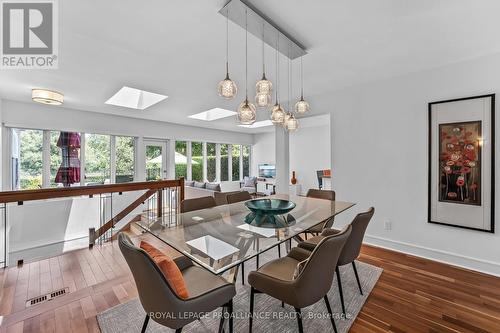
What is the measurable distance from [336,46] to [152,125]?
16.9ft

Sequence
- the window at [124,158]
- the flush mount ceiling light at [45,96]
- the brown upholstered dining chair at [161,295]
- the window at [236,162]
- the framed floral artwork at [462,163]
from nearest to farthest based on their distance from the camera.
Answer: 1. the brown upholstered dining chair at [161,295]
2. the framed floral artwork at [462,163]
3. the flush mount ceiling light at [45,96]
4. the window at [124,158]
5. the window at [236,162]

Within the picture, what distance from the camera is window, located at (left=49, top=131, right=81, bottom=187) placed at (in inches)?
182

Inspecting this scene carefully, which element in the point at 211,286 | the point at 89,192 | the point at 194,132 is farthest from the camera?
the point at 194,132

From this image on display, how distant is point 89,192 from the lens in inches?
110

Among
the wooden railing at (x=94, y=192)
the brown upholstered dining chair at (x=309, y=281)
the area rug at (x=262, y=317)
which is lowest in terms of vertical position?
the area rug at (x=262, y=317)

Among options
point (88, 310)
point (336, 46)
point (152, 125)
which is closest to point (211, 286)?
point (88, 310)

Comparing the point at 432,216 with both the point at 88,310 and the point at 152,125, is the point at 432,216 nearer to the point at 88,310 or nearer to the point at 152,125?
the point at 88,310

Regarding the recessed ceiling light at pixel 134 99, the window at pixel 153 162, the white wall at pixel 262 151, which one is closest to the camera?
the recessed ceiling light at pixel 134 99

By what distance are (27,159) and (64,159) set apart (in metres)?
0.57

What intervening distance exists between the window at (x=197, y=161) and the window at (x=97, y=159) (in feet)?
8.22

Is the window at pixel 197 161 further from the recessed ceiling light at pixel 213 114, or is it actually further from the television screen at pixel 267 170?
the television screen at pixel 267 170

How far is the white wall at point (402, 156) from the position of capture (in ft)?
8.81

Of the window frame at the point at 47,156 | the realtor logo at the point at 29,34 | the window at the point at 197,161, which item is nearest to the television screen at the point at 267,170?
the window at the point at 197,161

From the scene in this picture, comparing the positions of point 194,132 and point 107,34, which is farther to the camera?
point 194,132
